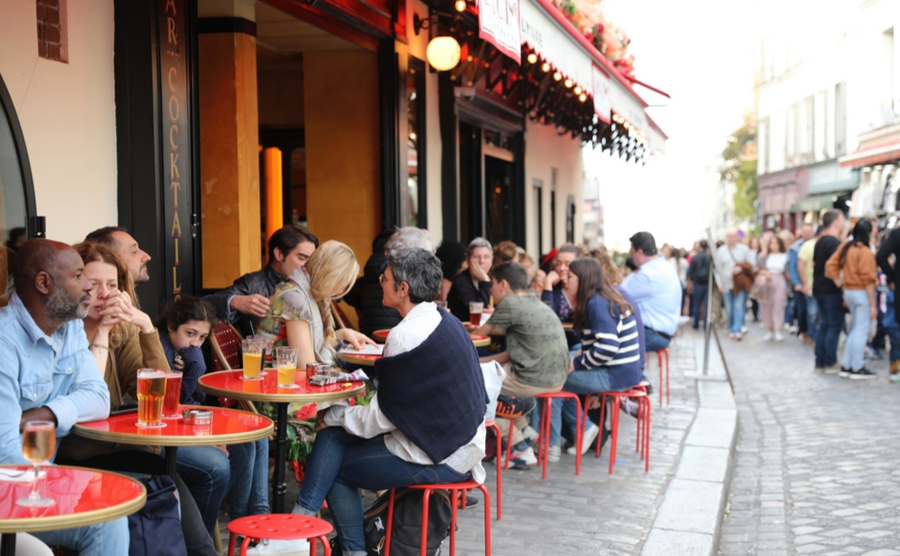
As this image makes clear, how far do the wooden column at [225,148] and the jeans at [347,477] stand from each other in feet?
10.5

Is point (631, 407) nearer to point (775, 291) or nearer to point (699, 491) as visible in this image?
point (699, 491)

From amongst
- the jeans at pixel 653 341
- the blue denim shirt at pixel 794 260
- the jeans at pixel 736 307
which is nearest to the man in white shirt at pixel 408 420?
the jeans at pixel 653 341

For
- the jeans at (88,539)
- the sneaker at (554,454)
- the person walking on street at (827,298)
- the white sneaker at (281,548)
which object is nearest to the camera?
the jeans at (88,539)

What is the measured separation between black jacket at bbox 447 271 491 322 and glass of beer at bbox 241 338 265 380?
12.0 feet

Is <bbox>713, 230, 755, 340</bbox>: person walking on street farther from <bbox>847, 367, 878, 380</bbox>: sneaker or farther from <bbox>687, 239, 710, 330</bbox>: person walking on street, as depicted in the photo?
<bbox>847, 367, 878, 380</bbox>: sneaker

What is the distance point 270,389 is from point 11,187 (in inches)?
64.6

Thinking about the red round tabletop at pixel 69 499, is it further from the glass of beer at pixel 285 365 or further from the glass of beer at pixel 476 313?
the glass of beer at pixel 476 313

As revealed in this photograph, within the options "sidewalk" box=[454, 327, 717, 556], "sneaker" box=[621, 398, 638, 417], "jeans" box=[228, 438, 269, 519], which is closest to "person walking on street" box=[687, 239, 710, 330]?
"sneaker" box=[621, 398, 638, 417]

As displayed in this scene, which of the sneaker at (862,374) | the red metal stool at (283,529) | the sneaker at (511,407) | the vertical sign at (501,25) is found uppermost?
the vertical sign at (501,25)

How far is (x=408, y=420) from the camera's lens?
3.84 m

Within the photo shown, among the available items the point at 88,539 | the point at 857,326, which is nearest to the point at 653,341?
the point at 857,326

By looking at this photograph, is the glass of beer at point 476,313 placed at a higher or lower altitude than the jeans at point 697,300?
higher

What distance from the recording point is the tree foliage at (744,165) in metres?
43.8

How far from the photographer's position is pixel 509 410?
5.73 meters
